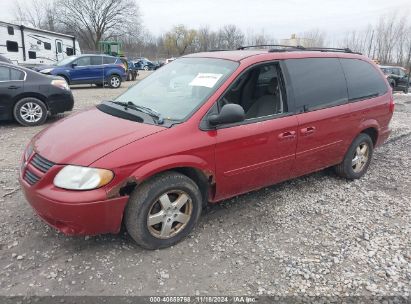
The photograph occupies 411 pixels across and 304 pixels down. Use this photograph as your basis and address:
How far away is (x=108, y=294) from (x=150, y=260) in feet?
1.67

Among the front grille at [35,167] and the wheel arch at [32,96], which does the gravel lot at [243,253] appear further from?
the wheel arch at [32,96]

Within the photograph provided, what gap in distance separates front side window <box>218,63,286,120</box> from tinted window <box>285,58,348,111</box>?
193 millimetres

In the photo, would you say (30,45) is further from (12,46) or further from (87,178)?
(87,178)

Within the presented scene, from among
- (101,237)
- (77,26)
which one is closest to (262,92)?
(101,237)

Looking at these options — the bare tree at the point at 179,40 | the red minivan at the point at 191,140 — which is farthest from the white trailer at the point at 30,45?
the bare tree at the point at 179,40

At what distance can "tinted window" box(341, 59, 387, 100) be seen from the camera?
4.77 meters

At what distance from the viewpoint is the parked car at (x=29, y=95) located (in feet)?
25.1

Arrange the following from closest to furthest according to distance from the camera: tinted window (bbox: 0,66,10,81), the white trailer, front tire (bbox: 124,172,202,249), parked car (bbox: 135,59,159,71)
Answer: front tire (bbox: 124,172,202,249)
tinted window (bbox: 0,66,10,81)
the white trailer
parked car (bbox: 135,59,159,71)

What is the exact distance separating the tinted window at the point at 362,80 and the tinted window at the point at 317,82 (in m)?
0.14

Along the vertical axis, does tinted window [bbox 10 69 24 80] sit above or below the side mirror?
above

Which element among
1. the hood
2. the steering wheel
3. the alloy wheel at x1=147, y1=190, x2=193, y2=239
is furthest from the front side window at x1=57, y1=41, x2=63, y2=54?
the alloy wheel at x1=147, y1=190, x2=193, y2=239

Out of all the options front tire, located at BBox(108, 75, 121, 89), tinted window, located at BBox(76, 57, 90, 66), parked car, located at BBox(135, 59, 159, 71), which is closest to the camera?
tinted window, located at BBox(76, 57, 90, 66)

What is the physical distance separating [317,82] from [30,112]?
632cm

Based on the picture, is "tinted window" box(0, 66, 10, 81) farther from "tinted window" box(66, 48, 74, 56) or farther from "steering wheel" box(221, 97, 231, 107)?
"tinted window" box(66, 48, 74, 56)
